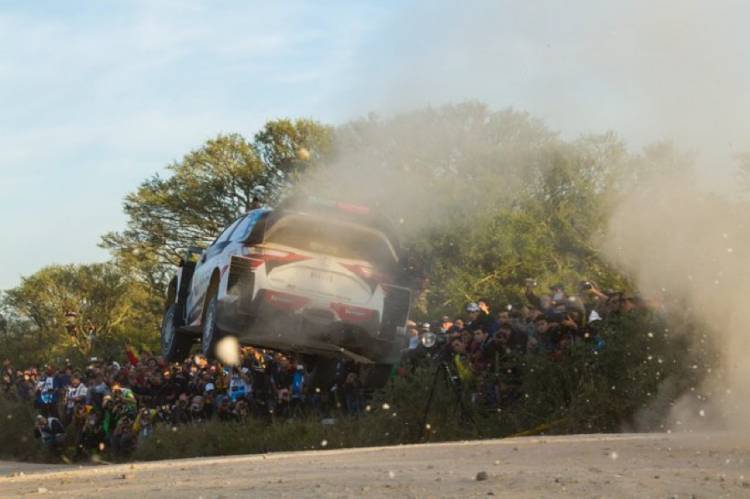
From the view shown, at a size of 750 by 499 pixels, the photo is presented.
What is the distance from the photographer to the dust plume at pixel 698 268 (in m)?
14.1

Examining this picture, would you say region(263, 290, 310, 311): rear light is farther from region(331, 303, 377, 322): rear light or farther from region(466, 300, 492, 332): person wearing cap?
region(466, 300, 492, 332): person wearing cap

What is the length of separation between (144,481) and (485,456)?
3415 mm

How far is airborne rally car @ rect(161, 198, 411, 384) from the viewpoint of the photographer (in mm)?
16828

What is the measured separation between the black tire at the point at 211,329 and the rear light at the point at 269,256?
2.89 feet

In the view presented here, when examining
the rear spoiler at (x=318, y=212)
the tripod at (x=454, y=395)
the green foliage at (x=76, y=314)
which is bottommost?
the green foliage at (x=76, y=314)

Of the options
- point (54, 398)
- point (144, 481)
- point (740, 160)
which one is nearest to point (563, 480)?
point (144, 481)

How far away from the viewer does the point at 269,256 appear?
1692 cm

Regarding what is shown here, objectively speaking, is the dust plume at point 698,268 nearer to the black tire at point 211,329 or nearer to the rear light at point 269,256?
the rear light at point 269,256

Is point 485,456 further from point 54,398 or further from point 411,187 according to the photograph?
point 54,398

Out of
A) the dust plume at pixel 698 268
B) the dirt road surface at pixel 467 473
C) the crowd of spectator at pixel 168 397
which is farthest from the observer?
the crowd of spectator at pixel 168 397

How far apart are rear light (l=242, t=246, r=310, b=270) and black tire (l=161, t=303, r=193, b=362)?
140 inches

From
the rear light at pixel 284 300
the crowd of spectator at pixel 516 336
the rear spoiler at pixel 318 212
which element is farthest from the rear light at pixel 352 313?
the crowd of spectator at pixel 516 336

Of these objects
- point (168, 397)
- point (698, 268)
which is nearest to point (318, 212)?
point (698, 268)

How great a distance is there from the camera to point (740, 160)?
521 inches
